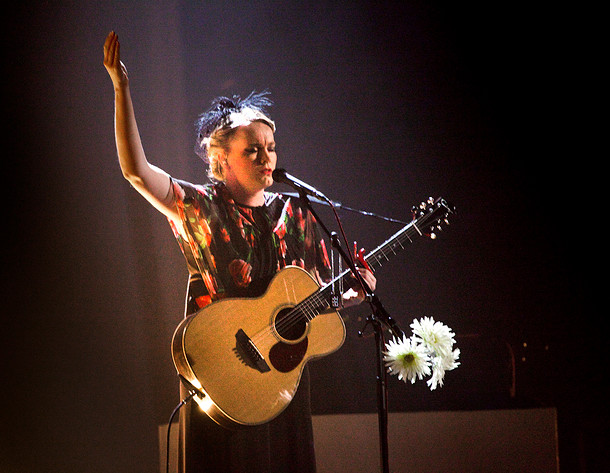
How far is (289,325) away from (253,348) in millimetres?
177

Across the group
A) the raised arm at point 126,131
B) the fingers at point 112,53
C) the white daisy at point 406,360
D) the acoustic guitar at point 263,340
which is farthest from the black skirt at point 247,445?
the fingers at point 112,53

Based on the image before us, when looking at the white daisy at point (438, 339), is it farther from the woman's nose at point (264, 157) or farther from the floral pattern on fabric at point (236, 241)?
the woman's nose at point (264, 157)

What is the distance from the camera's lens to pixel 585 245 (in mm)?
2975

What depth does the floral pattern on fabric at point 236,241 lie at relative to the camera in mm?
2209

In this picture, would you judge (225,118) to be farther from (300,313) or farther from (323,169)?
(300,313)

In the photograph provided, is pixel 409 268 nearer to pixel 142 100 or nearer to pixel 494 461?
pixel 494 461

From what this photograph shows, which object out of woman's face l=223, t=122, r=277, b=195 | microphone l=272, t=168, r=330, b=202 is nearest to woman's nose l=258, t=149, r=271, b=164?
woman's face l=223, t=122, r=277, b=195

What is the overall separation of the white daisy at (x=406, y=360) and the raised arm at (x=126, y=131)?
1.10m

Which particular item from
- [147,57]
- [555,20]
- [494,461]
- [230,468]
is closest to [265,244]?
[230,468]

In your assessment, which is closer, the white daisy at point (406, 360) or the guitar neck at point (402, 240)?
the white daisy at point (406, 360)

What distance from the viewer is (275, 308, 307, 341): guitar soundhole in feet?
6.91

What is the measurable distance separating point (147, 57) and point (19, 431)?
1888 mm

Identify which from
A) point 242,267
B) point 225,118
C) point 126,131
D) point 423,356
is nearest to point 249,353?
point 242,267

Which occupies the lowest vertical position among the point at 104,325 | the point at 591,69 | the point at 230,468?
the point at 230,468
